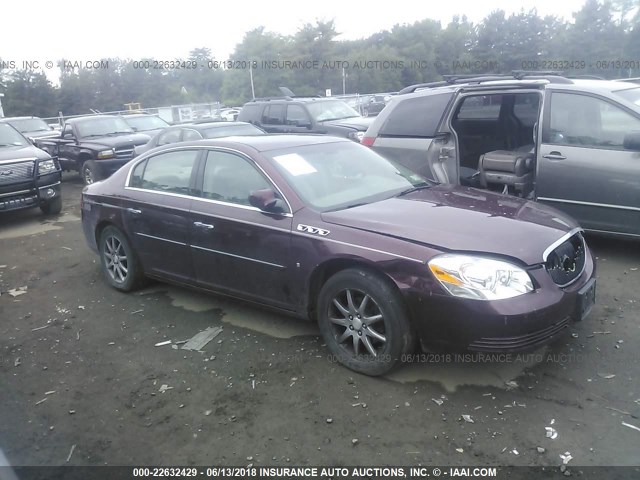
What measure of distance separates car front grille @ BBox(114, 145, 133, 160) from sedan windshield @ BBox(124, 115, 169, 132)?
271 centimetres

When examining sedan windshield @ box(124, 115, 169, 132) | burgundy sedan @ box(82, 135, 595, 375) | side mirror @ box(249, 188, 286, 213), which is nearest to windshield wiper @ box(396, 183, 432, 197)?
burgundy sedan @ box(82, 135, 595, 375)

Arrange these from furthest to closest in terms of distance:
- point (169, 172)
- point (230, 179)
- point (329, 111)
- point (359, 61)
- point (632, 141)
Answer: point (359, 61)
point (329, 111)
point (632, 141)
point (169, 172)
point (230, 179)

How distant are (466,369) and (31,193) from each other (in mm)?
7982

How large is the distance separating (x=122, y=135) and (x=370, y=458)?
11865mm

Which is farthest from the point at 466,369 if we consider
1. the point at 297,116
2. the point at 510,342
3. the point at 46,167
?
the point at 297,116

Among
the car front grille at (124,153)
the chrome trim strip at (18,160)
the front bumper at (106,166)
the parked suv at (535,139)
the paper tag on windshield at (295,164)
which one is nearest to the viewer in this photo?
the paper tag on windshield at (295,164)

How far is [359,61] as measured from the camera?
54.1m

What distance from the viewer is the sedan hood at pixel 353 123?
477 inches

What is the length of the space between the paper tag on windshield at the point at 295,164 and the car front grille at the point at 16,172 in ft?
20.7

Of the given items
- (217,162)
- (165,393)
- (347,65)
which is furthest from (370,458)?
(347,65)

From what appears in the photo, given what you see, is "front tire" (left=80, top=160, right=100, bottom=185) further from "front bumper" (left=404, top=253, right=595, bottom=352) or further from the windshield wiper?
"front bumper" (left=404, top=253, right=595, bottom=352)

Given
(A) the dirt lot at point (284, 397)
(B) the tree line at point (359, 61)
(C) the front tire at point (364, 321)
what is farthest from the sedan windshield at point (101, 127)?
(B) the tree line at point (359, 61)

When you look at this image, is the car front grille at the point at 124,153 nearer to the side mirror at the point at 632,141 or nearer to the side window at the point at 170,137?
the side window at the point at 170,137

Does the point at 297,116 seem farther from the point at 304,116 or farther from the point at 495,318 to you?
the point at 495,318
